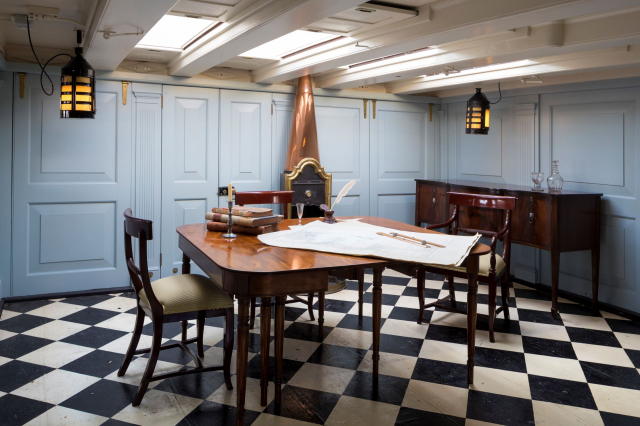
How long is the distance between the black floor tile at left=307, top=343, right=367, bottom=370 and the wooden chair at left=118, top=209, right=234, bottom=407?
687 millimetres

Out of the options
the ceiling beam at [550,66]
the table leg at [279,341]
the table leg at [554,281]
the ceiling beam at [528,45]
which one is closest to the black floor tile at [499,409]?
the table leg at [279,341]

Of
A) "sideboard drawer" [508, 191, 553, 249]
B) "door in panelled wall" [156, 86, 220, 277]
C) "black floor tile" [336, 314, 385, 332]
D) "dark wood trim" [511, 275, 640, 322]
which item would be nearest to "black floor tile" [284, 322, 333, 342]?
"black floor tile" [336, 314, 385, 332]

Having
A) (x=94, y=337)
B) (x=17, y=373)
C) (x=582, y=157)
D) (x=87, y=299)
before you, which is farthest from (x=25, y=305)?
(x=582, y=157)

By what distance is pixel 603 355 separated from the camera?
3.60m

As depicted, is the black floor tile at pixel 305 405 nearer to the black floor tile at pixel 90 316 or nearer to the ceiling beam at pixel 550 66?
the black floor tile at pixel 90 316

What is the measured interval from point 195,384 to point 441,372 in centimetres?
150

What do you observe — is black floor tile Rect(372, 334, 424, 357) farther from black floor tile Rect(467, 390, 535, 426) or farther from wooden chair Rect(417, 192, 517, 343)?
black floor tile Rect(467, 390, 535, 426)

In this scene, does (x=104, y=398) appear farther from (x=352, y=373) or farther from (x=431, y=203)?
(x=431, y=203)

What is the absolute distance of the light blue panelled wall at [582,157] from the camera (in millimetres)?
4648

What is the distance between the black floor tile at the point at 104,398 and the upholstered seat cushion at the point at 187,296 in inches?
21.1

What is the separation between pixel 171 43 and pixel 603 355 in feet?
13.3

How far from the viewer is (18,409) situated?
2723 mm

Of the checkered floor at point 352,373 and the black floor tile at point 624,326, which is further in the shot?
the black floor tile at point 624,326

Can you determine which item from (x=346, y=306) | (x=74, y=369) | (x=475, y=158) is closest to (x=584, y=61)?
(x=475, y=158)
